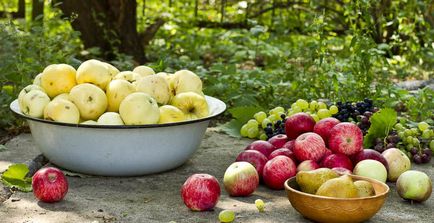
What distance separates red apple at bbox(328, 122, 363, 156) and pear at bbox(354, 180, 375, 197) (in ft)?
1.61

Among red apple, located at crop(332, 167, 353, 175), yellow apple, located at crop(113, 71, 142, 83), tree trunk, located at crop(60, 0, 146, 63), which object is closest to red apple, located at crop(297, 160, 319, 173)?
red apple, located at crop(332, 167, 353, 175)

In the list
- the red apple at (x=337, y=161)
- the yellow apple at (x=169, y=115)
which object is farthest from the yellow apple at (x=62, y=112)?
the red apple at (x=337, y=161)

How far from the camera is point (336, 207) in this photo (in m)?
2.47

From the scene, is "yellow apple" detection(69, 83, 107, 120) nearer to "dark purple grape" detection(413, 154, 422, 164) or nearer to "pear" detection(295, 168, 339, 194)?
"pear" detection(295, 168, 339, 194)

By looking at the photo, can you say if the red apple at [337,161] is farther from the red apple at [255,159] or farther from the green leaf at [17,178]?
the green leaf at [17,178]

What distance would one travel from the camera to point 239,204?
9.18ft

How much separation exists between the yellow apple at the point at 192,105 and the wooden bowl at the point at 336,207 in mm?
804

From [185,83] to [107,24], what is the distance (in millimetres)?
3037

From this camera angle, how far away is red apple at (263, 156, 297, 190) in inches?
117

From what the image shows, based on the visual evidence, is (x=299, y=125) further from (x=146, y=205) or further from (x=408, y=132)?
(x=146, y=205)

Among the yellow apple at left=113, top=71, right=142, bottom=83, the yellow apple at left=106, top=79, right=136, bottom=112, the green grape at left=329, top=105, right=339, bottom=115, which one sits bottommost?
the green grape at left=329, top=105, right=339, bottom=115

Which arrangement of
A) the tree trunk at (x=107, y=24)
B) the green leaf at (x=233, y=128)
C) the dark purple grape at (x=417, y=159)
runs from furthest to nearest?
the tree trunk at (x=107, y=24)
the green leaf at (x=233, y=128)
the dark purple grape at (x=417, y=159)

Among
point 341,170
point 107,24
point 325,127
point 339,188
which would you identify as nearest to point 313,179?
point 339,188

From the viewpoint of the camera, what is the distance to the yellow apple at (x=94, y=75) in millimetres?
3135
